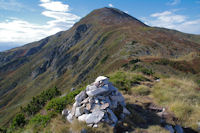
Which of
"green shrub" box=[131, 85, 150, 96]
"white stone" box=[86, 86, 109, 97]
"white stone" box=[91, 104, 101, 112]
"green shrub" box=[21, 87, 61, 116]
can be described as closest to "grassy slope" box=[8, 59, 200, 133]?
"green shrub" box=[131, 85, 150, 96]

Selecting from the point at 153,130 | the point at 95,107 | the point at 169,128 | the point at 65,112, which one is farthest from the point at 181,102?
the point at 65,112

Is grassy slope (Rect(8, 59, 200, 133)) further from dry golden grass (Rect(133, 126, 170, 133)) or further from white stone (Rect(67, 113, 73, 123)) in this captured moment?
white stone (Rect(67, 113, 73, 123))

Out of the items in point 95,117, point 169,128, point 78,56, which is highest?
point 95,117

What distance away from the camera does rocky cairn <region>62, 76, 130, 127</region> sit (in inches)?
190

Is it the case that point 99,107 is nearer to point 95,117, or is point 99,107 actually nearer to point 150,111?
point 95,117

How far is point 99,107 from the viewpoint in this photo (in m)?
5.21

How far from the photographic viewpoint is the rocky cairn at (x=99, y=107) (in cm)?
482

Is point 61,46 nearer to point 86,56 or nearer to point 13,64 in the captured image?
point 86,56

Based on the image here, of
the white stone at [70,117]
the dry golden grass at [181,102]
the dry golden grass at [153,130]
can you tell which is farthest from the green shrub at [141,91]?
the white stone at [70,117]

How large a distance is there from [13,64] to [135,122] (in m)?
168

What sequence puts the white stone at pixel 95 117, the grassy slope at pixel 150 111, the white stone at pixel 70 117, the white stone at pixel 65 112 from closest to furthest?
→ the white stone at pixel 95 117
the grassy slope at pixel 150 111
the white stone at pixel 70 117
the white stone at pixel 65 112

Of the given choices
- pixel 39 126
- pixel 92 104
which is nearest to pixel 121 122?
pixel 92 104

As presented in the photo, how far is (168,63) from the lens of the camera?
23.5 meters

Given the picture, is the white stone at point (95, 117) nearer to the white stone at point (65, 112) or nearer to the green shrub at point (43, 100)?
the white stone at point (65, 112)
